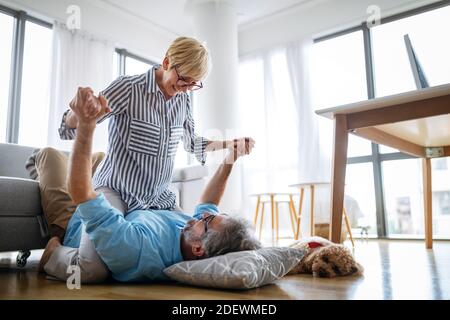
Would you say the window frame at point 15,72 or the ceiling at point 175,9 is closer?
the window frame at point 15,72

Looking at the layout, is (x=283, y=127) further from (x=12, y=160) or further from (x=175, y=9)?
(x=12, y=160)

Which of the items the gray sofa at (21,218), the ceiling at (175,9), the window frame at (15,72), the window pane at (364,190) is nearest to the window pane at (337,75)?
the window pane at (364,190)

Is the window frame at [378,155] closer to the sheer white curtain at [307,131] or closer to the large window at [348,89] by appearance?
the large window at [348,89]

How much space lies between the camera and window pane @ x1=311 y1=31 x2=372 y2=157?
16.6ft

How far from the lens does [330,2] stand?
519 cm

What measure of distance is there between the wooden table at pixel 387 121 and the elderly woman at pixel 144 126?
684mm

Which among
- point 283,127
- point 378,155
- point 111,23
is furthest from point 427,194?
point 111,23

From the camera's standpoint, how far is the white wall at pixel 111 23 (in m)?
4.55

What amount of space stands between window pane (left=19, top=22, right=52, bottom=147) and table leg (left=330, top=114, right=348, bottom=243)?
3.64 metres

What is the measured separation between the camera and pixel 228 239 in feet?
4.35

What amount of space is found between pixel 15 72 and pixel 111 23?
1.46m

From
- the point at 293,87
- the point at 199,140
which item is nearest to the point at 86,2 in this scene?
the point at 293,87
